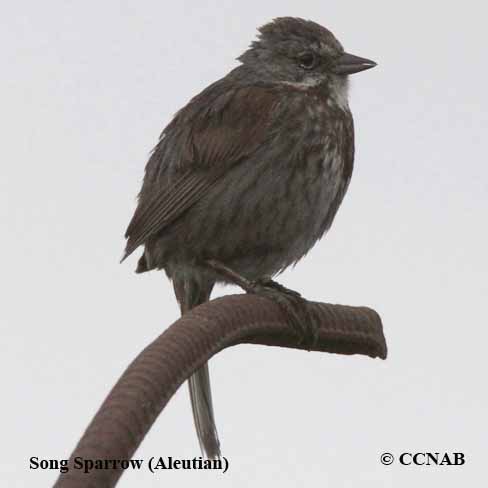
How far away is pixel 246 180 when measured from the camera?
16.1ft

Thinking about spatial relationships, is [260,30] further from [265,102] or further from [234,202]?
[234,202]

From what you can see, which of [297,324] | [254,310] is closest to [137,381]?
[254,310]

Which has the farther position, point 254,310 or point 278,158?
point 278,158

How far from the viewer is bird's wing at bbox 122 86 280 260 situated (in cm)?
502

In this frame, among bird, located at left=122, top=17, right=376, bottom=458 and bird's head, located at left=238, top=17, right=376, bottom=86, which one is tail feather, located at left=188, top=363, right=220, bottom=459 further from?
bird's head, located at left=238, top=17, right=376, bottom=86

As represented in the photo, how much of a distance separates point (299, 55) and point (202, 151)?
73cm

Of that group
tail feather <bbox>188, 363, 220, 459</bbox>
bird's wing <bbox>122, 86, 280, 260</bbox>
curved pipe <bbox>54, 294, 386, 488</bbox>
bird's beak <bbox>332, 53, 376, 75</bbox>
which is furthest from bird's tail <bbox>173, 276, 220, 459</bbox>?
bird's beak <bbox>332, 53, 376, 75</bbox>

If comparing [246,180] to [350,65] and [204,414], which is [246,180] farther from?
[204,414]

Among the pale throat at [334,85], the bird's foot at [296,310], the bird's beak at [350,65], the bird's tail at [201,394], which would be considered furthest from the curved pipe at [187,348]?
the bird's beak at [350,65]

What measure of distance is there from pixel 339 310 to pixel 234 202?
1.22 m

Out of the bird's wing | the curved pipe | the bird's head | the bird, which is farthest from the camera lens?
the bird's head

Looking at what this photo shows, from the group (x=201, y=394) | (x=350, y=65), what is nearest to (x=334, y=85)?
(x=350, y=65)

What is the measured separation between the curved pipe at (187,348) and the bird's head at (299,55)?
170 centimetres

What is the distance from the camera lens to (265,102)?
5.10 m
